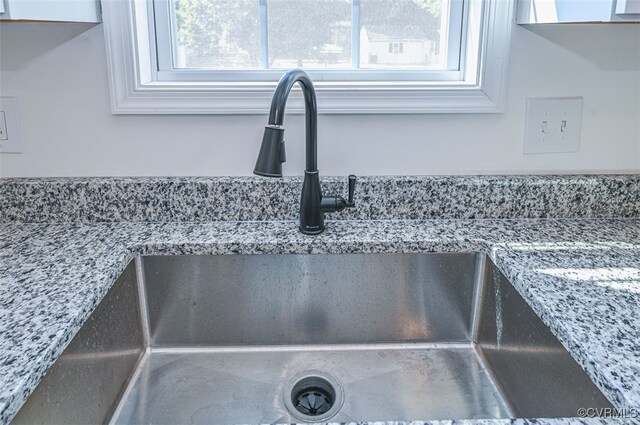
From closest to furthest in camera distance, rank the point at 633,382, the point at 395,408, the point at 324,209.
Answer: the point at 633,382 < the point at 395,408 < the point at 324,209

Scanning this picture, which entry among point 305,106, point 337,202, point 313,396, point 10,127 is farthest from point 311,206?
point 10,127

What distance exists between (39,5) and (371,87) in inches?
23.1

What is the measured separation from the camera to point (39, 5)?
0.82 meters

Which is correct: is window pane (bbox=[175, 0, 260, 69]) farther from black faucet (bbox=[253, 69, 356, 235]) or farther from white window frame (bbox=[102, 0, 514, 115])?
black faucet (bbox=[253, 69, 356, 235])

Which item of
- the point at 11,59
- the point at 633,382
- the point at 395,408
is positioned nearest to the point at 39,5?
the point at 11,59

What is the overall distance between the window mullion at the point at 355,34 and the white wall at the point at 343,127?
159 mm

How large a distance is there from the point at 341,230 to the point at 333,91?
0.89 ft

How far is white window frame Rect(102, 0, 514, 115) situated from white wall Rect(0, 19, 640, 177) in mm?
22

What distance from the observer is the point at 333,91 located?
1018 mm

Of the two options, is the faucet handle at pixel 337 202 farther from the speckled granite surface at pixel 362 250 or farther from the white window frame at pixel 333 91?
the white window frame at pixel 333 91

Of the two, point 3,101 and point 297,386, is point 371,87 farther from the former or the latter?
point 3,101

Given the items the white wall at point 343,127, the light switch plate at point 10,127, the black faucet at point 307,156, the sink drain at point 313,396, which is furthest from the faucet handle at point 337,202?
the light switch plate at point 10,127

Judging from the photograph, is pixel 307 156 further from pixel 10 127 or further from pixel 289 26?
pixel 10 127

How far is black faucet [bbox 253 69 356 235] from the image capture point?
833mm
